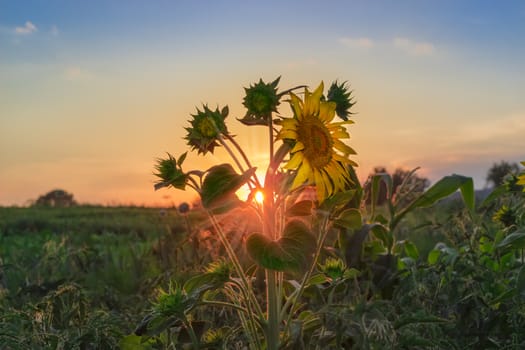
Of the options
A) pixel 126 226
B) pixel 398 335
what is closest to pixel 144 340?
pixel 398 335

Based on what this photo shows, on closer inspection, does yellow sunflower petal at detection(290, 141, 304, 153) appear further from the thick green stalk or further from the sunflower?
the thick green stalk

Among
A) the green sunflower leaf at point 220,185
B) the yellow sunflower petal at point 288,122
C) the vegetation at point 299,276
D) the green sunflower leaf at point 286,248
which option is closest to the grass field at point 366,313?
the vegetation at point 299,276

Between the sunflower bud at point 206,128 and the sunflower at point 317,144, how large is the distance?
5.2 inches

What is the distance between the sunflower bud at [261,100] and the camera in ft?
4.73

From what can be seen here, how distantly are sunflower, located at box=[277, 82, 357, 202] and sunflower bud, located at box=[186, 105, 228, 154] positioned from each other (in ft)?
0.44

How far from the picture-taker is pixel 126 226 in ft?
28.4

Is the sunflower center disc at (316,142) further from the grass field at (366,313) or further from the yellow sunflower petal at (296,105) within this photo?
the grass field at (366,313)

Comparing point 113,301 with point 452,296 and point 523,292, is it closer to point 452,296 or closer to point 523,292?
point 452,296

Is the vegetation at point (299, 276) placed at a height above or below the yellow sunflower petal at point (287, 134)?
below

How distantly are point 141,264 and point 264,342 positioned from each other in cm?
229

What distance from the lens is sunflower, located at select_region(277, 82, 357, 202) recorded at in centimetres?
147

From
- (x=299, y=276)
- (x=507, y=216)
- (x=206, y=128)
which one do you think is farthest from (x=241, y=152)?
(x=507, y=216)

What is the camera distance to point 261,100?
144 cm

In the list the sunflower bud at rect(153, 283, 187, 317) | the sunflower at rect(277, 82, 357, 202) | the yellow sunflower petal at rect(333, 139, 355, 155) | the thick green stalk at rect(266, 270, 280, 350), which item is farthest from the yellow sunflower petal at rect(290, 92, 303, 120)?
the sunflower bud at rect(153, 283, 187, 317)
